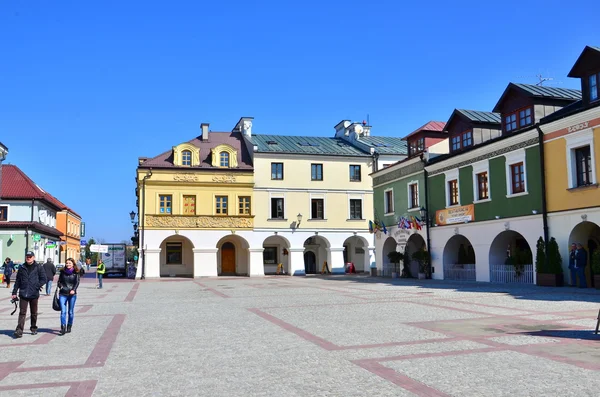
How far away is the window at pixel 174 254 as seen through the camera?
45.8 metres

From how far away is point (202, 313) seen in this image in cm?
1491

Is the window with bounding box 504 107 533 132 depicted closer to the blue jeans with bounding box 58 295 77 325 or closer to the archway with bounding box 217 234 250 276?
the blue jeans with bounding box 58 295 77 325

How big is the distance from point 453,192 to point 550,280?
8.68m

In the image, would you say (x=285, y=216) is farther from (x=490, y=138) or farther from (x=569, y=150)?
(x=569, y=150)

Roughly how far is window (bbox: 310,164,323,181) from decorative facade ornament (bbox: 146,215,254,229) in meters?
6.33

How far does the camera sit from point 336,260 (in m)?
45.9

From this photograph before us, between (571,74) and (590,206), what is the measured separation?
5.13 m

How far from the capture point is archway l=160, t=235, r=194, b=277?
45.4 m

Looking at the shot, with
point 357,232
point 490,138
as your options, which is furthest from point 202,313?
point 357,232

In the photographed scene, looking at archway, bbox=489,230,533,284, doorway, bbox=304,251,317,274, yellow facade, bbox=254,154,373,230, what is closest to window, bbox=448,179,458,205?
archway, bbox=489,230,533,284

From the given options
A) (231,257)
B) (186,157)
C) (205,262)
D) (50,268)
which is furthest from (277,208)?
(50,268)

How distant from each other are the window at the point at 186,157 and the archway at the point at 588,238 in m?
29.4

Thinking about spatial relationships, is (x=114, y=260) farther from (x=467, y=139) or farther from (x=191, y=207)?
(x=467, y=139)

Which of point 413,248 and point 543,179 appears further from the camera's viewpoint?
point 413,248
